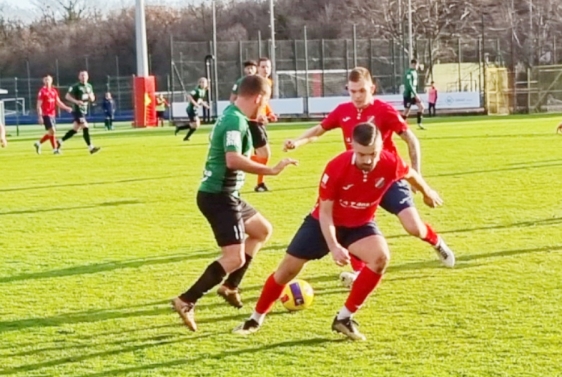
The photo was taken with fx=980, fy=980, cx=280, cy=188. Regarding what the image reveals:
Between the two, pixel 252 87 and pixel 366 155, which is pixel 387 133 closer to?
pixel 252 87

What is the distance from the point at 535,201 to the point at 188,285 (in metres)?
5.91

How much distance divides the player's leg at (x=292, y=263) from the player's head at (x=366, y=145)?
0.59m

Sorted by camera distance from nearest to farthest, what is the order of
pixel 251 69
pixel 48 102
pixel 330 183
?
pixel 330 183, pixel 251 69, pixel 48 102

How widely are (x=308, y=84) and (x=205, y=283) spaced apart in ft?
136

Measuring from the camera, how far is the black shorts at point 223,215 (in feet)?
22.2

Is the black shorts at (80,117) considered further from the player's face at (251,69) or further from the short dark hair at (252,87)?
the short dark hair at (252,87)

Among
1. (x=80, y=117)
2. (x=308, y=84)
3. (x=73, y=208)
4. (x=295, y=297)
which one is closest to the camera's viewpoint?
(x=295, y=297)

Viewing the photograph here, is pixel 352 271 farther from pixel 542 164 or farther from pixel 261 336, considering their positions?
pixel 542 164

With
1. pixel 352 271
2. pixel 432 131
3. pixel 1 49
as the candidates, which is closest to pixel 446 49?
pixel 432 131

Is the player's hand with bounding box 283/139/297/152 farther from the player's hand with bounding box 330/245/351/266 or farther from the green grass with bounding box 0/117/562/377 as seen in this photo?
the player's hand with bounding box 330/245/351/266

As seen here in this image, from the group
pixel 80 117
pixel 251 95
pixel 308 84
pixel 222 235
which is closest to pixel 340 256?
pixel 222 235

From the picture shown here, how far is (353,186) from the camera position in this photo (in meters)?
6.18

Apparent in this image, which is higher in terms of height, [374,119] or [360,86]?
[360,86]

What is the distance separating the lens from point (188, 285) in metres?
8.20
